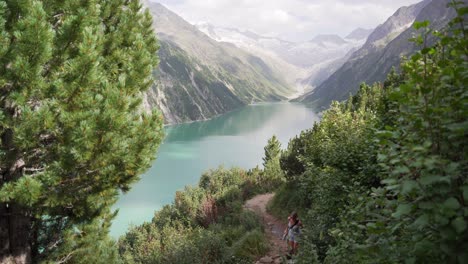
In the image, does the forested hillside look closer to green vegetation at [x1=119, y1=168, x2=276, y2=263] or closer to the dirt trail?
green vegetation at [x1=119, y1=168, x2=276, y2=263]

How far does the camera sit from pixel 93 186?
25.3 feet

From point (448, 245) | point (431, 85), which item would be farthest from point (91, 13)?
point (448, 245)

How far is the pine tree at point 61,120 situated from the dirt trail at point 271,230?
268 inches

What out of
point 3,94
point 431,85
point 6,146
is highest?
point 3,94

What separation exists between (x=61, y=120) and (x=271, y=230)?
570 inches

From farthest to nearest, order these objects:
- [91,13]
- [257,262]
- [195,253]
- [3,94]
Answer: [195,253] → [257,262] → [91,13] → [3,94]

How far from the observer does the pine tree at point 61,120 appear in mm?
6043

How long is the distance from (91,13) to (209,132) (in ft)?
445

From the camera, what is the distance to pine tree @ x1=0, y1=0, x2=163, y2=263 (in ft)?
19.8

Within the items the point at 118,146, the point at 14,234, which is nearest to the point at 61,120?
the point at 118,146

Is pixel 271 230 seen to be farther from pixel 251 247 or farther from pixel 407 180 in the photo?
pixel 407 180

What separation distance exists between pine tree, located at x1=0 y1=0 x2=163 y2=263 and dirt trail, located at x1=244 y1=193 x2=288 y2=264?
6.80 meters

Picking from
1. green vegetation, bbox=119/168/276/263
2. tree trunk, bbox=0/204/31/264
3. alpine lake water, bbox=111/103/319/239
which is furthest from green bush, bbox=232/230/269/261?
alpine lake water, bbox=111/103/319/239

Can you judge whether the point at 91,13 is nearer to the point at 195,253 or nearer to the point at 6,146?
the point at 6,146
